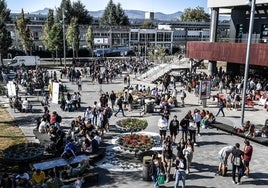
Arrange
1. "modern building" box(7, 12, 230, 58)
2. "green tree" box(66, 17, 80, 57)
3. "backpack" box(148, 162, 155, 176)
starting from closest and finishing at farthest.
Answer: "backpack" box(148, 162, 155, 176), "green tree" box(66, 17, 80, 57), "modern building" box(7, 12, 230, 58)

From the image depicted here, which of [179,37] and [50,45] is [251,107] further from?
[179,37]

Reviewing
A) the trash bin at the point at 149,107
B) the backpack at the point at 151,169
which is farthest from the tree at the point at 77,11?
the backpack at the point at 151,169

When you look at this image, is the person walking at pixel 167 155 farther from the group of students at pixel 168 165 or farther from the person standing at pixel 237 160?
the person standing at pixel 237 160

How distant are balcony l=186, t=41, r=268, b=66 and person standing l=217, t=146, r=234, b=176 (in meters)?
22.1

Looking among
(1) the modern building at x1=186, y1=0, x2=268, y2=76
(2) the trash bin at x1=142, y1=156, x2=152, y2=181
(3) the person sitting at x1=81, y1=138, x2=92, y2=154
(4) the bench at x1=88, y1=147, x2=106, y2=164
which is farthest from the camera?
(1) the modern building at x1=186, y1=0, x2=268, y2=76

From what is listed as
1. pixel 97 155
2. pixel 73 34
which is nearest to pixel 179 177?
pixel 97 155

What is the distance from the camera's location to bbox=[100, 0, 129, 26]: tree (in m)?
118

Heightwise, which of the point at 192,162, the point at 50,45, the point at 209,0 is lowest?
the point at 192,162

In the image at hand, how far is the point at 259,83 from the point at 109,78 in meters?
19.6

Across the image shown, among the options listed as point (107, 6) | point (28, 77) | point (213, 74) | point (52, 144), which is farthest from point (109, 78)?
point (107, 6)

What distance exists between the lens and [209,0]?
4766 cm

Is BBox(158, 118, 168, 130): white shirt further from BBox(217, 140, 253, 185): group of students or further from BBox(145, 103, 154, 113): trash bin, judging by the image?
BBox(145, 103, 154, 113): trash bin

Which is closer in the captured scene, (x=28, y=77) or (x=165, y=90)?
(x=165, y=90)

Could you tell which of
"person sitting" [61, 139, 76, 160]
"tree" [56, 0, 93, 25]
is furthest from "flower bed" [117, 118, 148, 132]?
"tree" [56, 0, 93, 25]
